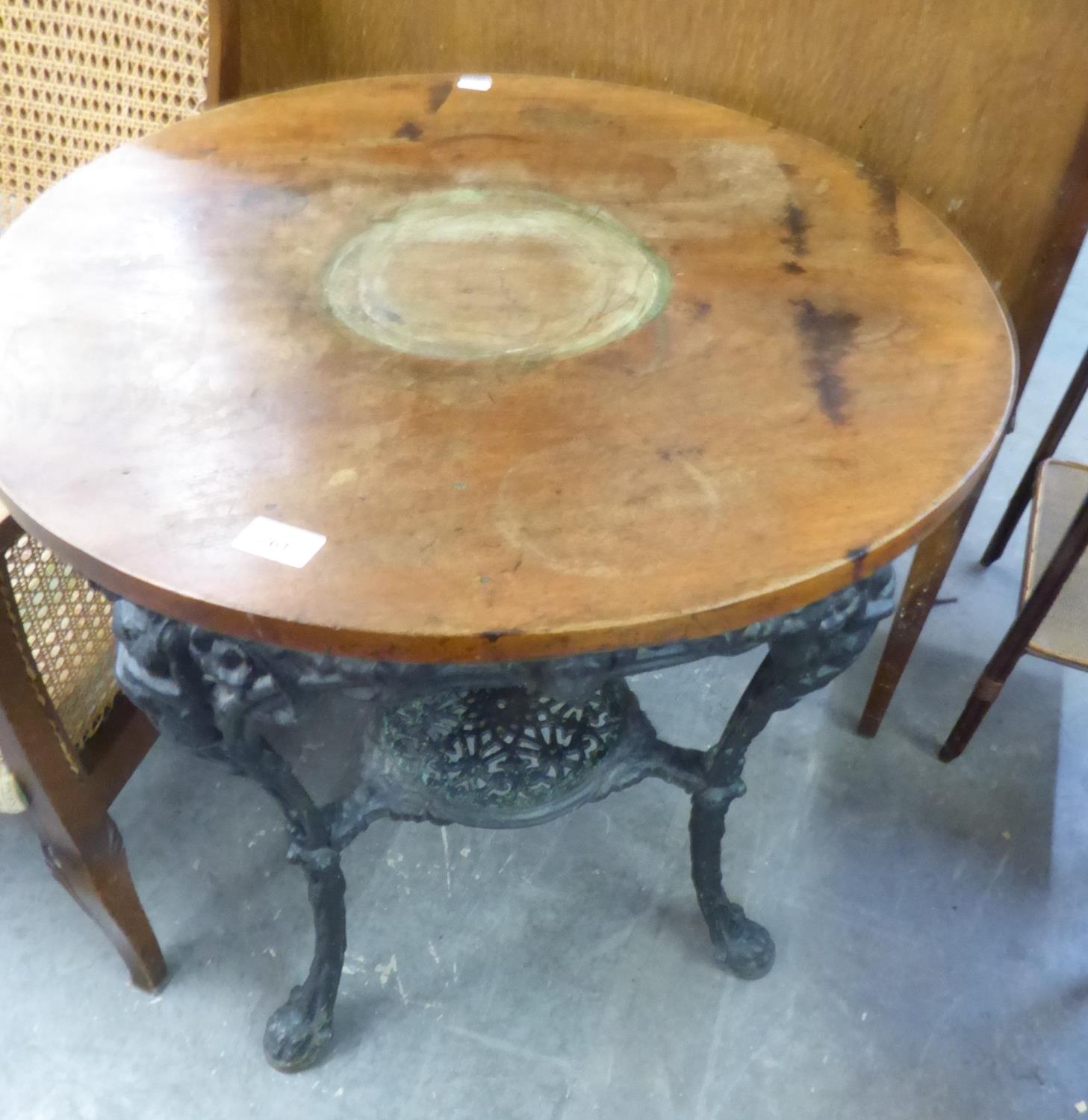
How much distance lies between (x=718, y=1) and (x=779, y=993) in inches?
44.2

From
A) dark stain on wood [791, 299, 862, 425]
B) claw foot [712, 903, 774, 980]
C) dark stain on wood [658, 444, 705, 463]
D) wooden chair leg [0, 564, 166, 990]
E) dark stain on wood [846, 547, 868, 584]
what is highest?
dark stain on wood [791, 299, 862, 425]

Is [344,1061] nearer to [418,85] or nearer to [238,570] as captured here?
[238,570]

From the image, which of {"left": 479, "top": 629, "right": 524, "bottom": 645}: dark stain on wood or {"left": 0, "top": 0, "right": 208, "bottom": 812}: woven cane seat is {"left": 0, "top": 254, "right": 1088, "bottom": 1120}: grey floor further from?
{"left": 479, "top": 629, "right": 524, "bottom": 645}: dark stain on wood

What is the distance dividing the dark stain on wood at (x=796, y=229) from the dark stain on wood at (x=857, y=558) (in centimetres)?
35

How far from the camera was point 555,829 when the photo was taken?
51.4 inches

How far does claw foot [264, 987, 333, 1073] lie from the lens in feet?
3.47

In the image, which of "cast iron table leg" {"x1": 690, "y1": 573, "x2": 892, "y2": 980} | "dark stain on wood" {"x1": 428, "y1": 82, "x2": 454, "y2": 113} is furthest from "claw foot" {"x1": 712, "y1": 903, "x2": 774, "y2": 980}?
"dark stain on wood" {"x1": 428, "y1": 82, "x2": 454, "y2": 113}

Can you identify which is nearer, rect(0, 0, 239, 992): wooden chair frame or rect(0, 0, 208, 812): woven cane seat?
rect(0, 0, 239, 992): wooden chair frame

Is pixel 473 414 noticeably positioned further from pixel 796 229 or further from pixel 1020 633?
pixel 1020 633

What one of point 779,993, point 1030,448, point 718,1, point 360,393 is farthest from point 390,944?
point 1030,448

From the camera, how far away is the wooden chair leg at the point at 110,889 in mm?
987

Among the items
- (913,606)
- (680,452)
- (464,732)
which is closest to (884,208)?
(680,452)

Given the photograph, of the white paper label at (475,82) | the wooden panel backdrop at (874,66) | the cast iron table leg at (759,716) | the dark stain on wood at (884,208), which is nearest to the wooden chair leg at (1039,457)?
the wooden panel backdrop at (874,66)

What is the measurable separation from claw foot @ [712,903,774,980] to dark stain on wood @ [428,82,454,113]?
95cm
